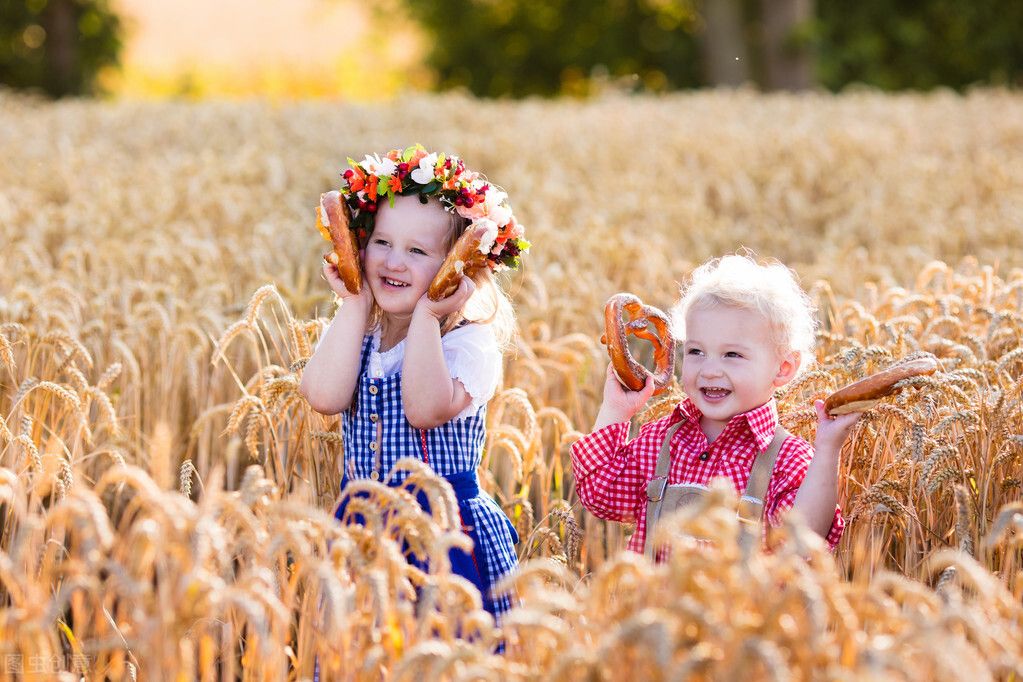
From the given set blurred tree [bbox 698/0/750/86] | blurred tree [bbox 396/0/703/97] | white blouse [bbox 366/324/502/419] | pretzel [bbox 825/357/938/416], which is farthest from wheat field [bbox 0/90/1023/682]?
blurred tree [bbox 396/0/703/97]

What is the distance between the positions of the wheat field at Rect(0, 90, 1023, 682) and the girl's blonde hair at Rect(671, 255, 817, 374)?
260 millimetres

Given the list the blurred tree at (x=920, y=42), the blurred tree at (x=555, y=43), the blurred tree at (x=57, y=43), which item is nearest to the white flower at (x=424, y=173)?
the blurred tree at (x=57, y=43)

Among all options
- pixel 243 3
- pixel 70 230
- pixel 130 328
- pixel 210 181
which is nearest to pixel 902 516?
pixel 130 328

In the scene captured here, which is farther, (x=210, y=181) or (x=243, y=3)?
(x=243, y=3)

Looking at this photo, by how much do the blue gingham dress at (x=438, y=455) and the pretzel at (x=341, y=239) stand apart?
8.8 inches

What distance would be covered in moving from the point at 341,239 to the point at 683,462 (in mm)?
947

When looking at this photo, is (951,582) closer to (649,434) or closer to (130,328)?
(649,434)

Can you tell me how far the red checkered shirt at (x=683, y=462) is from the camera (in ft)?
9.33

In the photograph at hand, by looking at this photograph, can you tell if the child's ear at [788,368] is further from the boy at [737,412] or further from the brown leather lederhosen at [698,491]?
the brown leather lederhosen at [698,491]

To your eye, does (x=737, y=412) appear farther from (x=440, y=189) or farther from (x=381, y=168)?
(x=381, y=168)

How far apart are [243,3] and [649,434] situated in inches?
1731

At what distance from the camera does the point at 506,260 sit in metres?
2.99

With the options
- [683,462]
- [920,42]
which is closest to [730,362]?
[683,462]

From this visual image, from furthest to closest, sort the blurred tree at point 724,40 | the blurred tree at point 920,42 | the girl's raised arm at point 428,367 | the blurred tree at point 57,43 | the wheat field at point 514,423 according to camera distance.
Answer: the blurred tree at point 920,42, the blurred tree at point 57,43, the blurred tree at point 724,40, the girl's raised arm at point 428,367, the wheat field at point 514,423
